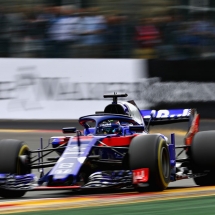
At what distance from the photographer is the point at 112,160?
791 cm

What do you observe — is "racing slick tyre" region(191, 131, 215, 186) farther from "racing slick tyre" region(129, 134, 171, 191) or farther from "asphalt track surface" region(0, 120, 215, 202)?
"asphalt track surface" region(0, 120, 215, 202)

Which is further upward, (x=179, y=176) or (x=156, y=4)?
(x=156, y=4)

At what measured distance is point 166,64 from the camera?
15656 millimetres

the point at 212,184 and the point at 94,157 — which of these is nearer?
the point at 94,157

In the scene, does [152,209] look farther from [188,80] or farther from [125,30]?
[125,30]

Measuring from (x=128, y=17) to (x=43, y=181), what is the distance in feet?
29.1

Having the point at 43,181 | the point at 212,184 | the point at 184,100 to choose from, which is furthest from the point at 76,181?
the point at 184,100

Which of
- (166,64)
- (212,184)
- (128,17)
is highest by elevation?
(128,17)

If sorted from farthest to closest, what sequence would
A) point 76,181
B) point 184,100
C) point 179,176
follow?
1. point 184,100
2. point 179,176
3. point 76,181

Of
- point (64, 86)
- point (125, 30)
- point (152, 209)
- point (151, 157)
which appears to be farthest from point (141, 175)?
point (125, 30)

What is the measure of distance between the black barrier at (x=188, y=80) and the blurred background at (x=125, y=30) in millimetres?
193

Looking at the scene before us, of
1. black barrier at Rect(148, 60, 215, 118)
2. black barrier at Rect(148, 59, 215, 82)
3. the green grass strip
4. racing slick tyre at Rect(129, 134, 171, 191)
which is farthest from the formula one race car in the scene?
black barrier at Rect(148, 59, 215, 82)

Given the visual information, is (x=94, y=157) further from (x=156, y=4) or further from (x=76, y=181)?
(x=156, y=4)

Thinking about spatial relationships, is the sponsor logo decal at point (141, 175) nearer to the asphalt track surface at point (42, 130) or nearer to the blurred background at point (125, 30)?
the asphalt track surface at point (42, 130)
